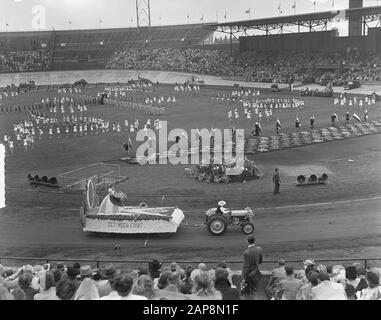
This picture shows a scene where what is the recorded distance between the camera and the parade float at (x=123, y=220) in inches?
606

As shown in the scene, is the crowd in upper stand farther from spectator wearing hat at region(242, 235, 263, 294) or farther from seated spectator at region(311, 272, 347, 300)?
seated spectator at region(311, 272, 347, 300)

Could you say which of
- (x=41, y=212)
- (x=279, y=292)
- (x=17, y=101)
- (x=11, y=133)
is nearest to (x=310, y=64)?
(x=17, y=101)

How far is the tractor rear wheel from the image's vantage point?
1537 cm

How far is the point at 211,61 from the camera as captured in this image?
87.8 metres

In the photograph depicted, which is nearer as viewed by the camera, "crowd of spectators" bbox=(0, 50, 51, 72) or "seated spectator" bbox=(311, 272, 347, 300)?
"seated spectator" bbox=(311, 272, 347, 300)

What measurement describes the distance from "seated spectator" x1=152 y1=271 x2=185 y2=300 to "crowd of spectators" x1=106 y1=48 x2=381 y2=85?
5699cm

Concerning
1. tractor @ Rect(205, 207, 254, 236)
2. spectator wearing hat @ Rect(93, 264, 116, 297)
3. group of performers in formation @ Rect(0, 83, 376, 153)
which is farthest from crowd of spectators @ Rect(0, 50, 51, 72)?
spectator wearing hat @ Rect(93, 264, 116, 297)

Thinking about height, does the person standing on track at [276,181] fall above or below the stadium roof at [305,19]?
below

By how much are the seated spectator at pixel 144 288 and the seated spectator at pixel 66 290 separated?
788 mm

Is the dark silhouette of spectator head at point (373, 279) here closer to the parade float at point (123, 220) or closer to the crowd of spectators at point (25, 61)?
the parade float at point (123, 220)

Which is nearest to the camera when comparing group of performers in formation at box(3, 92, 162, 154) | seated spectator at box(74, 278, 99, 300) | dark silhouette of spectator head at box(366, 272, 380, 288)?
seated spectator at box(74, 278, 99, 300)

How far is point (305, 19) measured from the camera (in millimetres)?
68000

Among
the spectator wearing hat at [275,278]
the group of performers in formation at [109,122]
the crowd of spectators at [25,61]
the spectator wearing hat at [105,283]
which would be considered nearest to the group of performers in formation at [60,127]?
the group of performers in formation at [109,122]

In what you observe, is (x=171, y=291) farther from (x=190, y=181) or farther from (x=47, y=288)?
(x=190, y=181)
